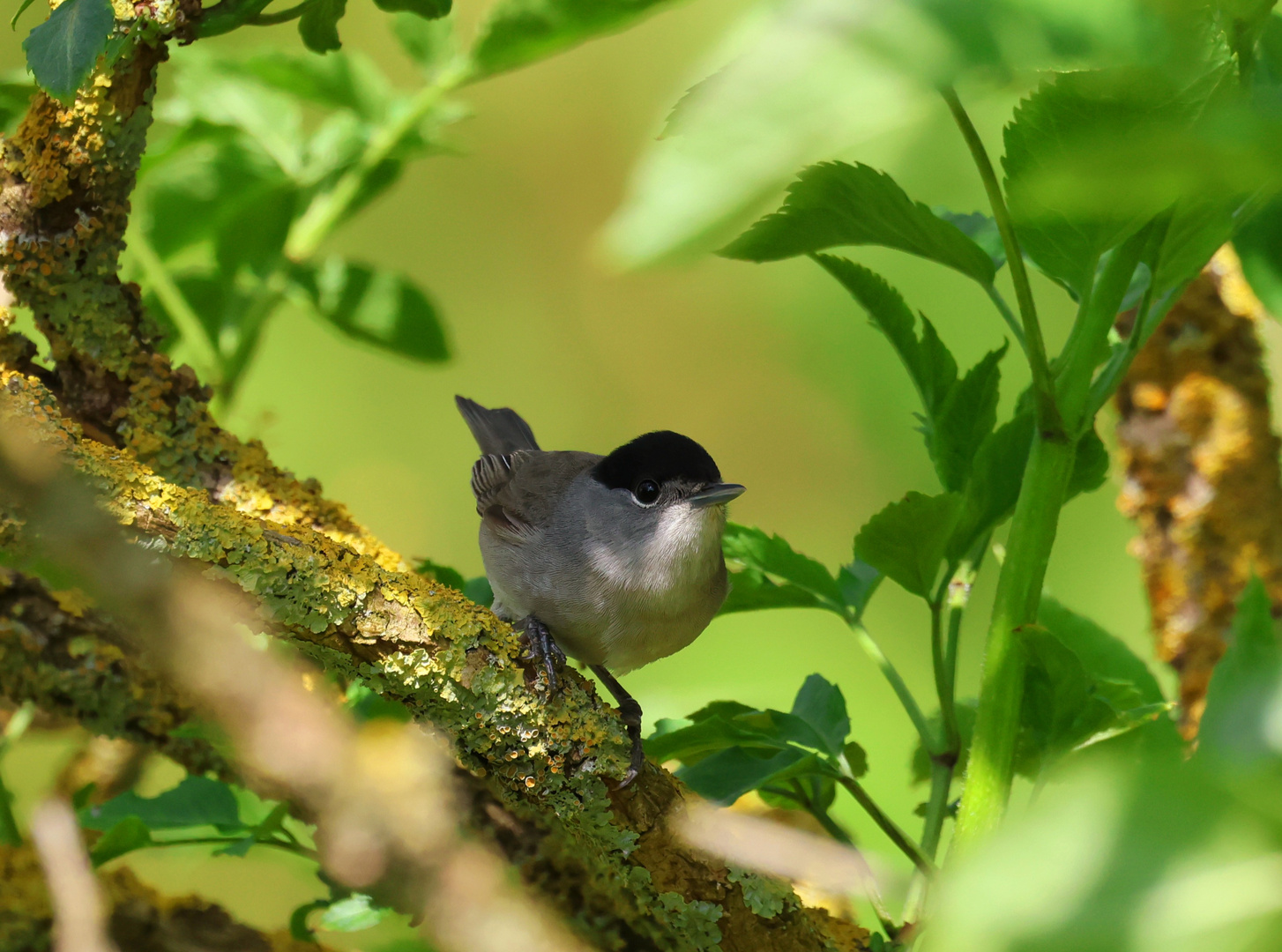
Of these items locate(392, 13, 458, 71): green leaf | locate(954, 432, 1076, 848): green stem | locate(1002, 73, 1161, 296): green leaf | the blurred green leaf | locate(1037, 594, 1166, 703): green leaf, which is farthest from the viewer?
locate(392, 13, 458, 71): green leaf

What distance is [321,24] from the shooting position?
92cm

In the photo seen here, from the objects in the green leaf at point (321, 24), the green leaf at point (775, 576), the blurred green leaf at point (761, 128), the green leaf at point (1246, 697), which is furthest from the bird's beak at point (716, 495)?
the blurred green leaf at point (761, 128)

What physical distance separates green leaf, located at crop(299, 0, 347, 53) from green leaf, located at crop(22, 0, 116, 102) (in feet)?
0.61

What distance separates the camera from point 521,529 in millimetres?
1466

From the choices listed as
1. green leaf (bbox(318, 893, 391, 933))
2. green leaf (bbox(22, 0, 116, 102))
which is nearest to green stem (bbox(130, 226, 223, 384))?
green leaf (bbox(22, 0, 116, 102))

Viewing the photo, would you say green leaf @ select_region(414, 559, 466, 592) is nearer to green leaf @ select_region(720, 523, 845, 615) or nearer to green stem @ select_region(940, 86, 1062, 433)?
green leaf @ select_region(720, 523, 845, 615)

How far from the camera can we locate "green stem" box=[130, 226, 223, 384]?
1.35 meters

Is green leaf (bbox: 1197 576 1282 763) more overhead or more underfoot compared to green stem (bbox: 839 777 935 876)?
more underfoot

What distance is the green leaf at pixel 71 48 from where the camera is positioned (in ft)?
2.45

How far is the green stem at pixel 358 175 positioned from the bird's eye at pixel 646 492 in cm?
55

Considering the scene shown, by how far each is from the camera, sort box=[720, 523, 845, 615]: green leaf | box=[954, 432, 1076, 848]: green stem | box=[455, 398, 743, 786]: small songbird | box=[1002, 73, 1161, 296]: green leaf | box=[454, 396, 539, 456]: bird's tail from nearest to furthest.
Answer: box=[1002, 73, 1161, 296]: green leaf
box=[954, 432, 1076, 848]: green stem
box=[720, 523, 845, 615]: green leaf
box=[455, 398, 743, 786]: small songbird
box=[454, 396, 539, 456]: bird's tail

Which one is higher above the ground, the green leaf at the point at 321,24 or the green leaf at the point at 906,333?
the green leaf at the point at 321,24

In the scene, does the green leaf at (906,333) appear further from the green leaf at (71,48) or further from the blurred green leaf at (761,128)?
the blurred green leaf at (761,128)

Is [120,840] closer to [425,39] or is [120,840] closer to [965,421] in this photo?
[965,421]
